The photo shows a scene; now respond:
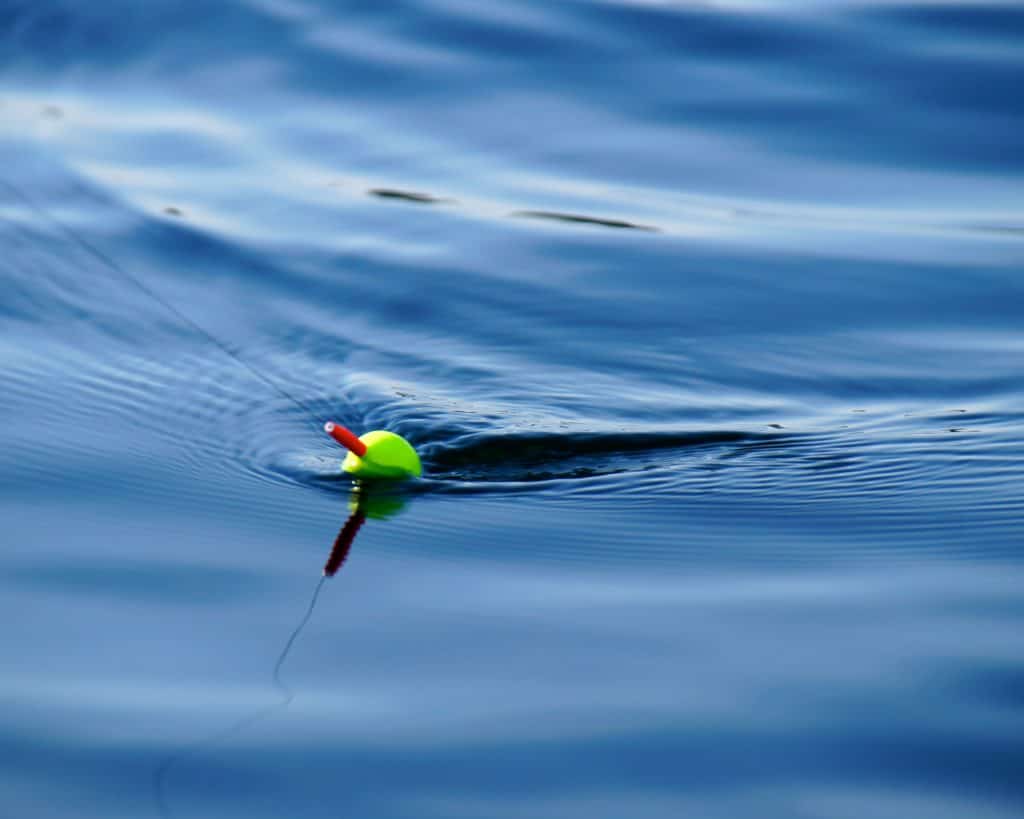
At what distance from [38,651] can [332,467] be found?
764 mm

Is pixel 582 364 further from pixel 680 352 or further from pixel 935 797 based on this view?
pixel 935 797

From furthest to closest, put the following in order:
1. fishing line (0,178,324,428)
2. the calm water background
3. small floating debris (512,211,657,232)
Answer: small floating debris (512,211,657,232)
fishing line (0,178,324,428)
the calm water background

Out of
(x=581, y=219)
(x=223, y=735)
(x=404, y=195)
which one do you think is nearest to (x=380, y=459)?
(x=223, y=735)

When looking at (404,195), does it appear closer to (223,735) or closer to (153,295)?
(153,295)

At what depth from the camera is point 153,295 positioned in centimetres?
361

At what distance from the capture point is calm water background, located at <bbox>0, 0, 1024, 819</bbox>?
1.72 metres

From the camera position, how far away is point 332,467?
8.38 feet

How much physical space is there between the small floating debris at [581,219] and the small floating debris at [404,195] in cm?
28

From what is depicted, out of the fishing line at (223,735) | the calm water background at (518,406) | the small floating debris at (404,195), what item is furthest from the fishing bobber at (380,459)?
the small floating debris at (404,195)

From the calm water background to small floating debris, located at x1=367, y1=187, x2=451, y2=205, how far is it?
1 centimetres

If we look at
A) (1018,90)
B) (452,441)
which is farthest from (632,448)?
(1018,90)

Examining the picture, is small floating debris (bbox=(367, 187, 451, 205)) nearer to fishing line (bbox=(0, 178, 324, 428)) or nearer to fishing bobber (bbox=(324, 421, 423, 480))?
fishing line (bbox=(0, 178, 324, 428))

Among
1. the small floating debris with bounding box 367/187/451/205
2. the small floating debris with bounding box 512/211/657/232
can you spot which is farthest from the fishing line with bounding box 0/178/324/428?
the small floating debris with bounding box 512/211/657/232

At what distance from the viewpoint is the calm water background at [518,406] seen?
1.72 m
